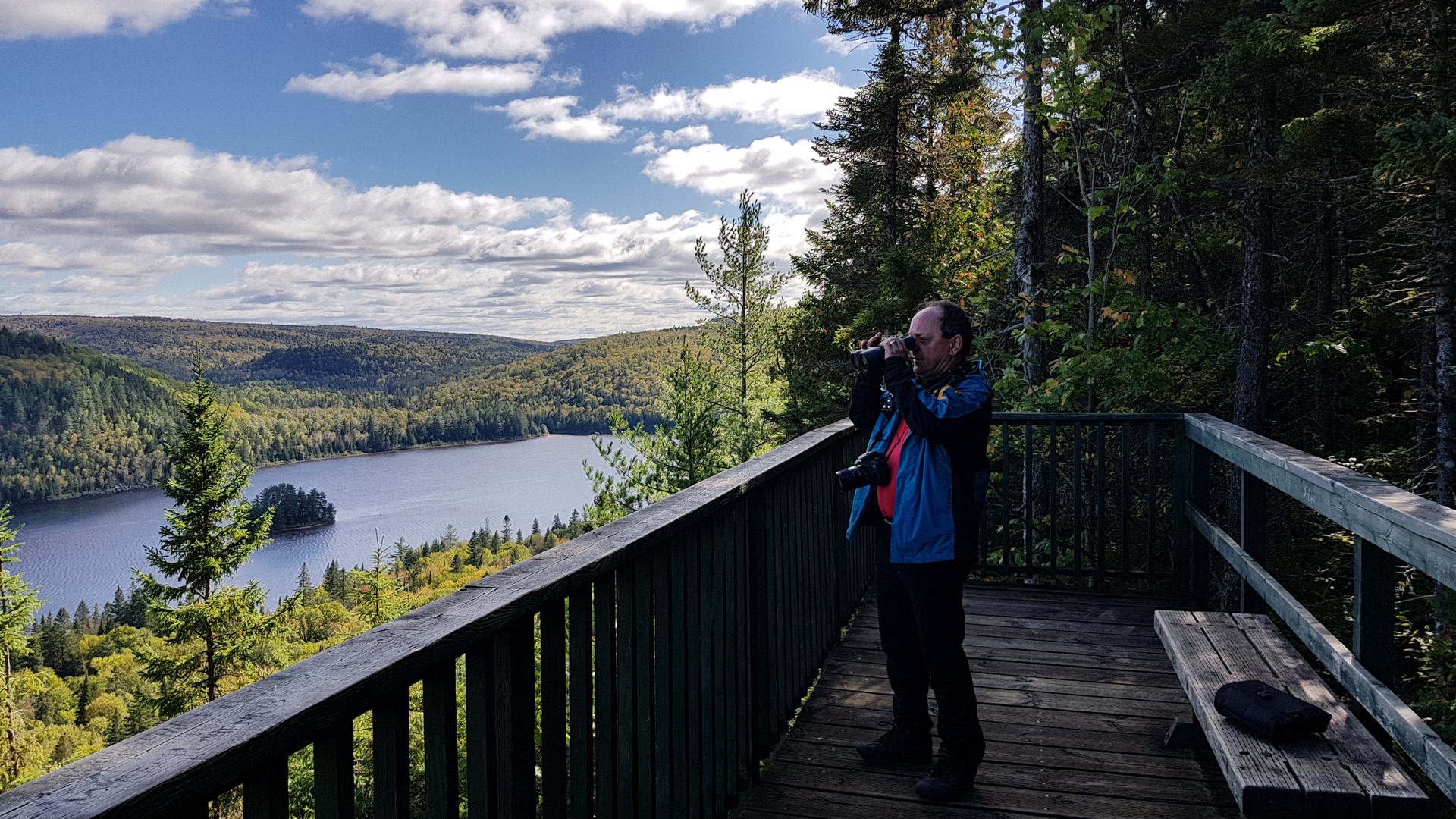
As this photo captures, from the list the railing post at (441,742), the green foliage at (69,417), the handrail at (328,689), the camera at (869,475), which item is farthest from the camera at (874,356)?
the green foliage at (69,417)

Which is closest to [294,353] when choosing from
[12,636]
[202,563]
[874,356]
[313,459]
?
[313,459]

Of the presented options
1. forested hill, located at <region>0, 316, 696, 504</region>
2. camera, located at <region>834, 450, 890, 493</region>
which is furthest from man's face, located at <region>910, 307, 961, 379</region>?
forested hill, located at <region>0, 316, 696, 504</region>

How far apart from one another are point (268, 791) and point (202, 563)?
115ft

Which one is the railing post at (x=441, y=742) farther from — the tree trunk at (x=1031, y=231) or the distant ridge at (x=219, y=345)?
the distant ridge at (x=219, y=345)

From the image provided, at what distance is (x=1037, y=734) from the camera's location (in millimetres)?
3031

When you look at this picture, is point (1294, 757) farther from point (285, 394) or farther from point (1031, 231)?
point (285, 394)

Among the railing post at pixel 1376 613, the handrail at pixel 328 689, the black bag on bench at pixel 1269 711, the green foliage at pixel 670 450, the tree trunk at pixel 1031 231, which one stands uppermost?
the tree trunk at pixel 1031 231

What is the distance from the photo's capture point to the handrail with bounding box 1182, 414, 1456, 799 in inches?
61.8

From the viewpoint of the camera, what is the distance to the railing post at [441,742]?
111 centimetres

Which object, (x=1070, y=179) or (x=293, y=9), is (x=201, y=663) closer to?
(x=1070, y=179)

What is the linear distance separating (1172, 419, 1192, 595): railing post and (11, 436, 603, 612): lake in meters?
119

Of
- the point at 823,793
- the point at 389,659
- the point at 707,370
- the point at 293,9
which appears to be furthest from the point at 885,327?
the point at 293,9

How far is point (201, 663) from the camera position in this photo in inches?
1150

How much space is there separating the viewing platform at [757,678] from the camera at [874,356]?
0.46 metres
